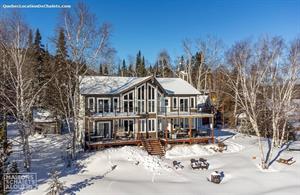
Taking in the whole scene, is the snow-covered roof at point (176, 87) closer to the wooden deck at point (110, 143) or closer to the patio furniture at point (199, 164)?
the wooden deck at point (110, 143)

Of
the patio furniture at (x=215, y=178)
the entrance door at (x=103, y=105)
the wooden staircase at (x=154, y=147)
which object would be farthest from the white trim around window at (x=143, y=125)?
the patio furniture at (x=215, y=178)

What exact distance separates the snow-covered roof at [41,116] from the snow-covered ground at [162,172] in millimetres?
6168

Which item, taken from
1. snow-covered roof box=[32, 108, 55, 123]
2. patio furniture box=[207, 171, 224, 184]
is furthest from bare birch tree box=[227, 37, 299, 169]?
snow-covered roof box=[32, 108, 55, 123]

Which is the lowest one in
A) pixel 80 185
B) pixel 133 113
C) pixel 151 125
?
pixel 80 185

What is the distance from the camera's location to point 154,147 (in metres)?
25.2

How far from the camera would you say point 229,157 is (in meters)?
24.2

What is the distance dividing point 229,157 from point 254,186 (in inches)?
253

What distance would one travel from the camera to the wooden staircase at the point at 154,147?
24.5 metres

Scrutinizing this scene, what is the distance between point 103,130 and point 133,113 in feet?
11.2

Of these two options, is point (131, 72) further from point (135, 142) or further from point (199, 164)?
point (199, 164)

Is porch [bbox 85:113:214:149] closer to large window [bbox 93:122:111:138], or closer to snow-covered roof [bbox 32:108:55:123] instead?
large window [bbox 93:122:111:138]

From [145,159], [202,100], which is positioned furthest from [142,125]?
[202,100]

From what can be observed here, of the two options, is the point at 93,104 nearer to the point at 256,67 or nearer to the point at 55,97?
the point at 55,97

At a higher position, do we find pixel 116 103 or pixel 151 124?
pixel 116 103
